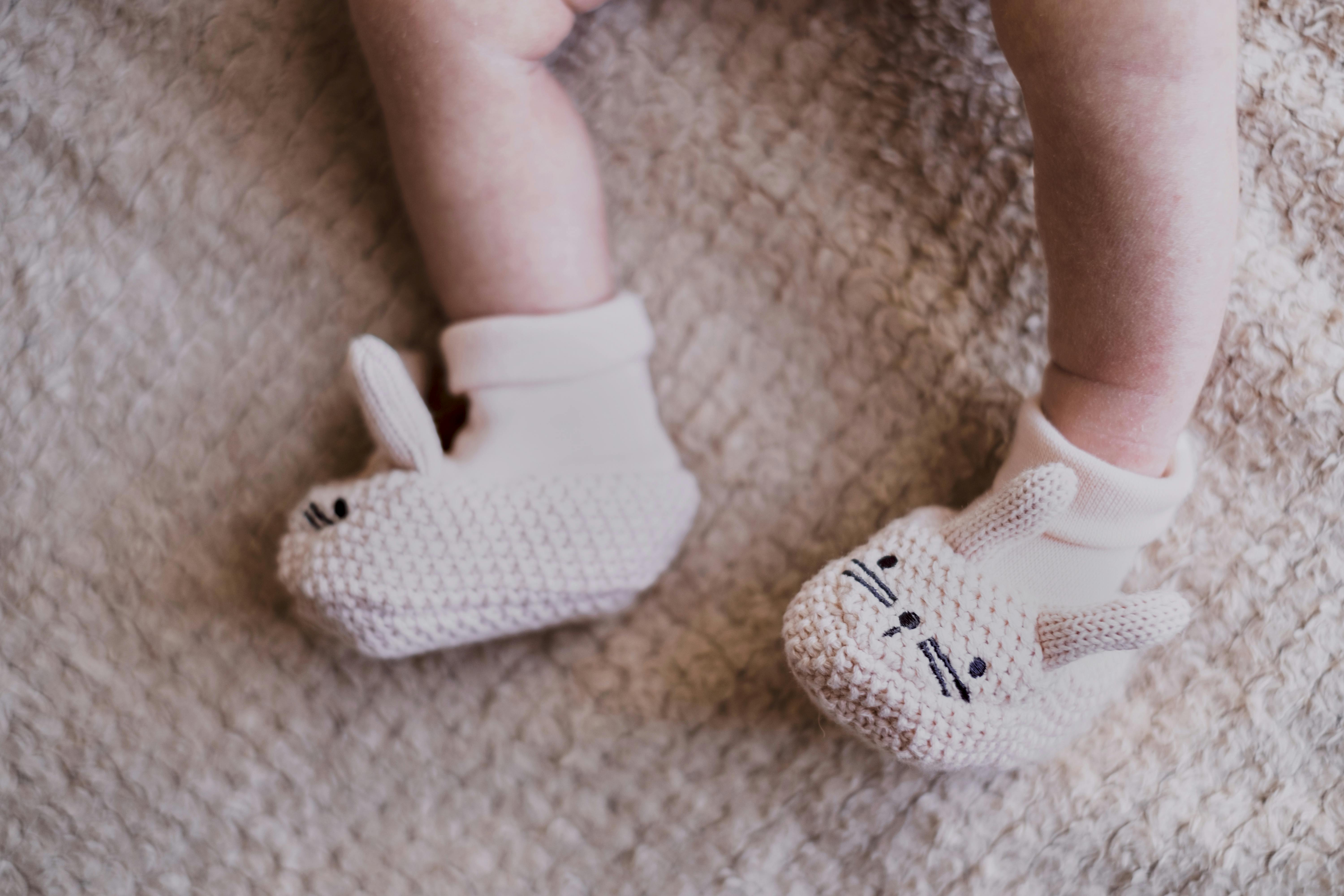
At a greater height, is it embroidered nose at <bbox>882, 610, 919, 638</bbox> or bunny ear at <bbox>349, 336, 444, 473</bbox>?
bunny ear at <bbox>349, 336, 444, 473</bbox>

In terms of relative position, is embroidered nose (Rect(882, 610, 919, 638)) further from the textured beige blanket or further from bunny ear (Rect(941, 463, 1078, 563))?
the textured beige blanket

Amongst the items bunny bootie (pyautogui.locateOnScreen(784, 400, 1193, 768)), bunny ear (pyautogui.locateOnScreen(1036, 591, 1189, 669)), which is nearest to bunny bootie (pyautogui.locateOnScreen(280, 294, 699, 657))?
bunny bootie (pyautogui.locateOnScreen(784, 400, 1193, 768))

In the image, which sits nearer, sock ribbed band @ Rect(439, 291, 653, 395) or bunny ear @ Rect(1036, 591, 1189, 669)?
bunny ear @ Rect(1036, 591, 1189, 669)

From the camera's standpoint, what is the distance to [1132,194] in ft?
1.66

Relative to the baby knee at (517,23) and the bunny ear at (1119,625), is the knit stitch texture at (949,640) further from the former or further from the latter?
the baby knee at (517,23)

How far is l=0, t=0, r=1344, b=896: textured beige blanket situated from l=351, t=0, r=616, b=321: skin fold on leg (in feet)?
0.25

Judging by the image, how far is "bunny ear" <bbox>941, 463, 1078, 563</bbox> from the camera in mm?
489

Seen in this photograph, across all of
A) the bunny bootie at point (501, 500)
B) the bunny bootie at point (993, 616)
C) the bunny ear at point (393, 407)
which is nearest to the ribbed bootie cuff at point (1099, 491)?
the bunny bootie at point (993, 616)

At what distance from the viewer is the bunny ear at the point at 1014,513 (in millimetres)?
489

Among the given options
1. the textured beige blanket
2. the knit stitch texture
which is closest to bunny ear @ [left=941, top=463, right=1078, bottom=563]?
the knit stitch texture

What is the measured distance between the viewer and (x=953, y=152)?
25.6 inches

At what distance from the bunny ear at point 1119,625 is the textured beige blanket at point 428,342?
0.16 metres

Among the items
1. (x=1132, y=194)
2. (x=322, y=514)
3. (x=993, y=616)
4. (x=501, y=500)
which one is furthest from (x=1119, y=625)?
(x=322, y=514)

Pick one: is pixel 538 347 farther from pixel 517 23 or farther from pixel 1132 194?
pixel 1132 194
